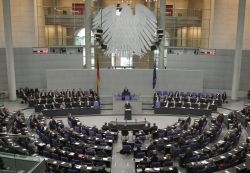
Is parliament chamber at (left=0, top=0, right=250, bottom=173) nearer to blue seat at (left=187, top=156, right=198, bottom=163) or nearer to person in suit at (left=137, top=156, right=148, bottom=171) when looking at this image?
blue seat at (left=187, top=156, right=198, bottom=163)

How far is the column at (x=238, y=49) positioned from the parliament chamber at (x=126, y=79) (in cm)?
10

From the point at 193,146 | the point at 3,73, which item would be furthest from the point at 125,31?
the point at 3,73

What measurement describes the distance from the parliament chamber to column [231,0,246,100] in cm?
10

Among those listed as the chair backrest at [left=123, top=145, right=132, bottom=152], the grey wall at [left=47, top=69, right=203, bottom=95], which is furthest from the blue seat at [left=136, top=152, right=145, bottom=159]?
the grey wall at [left=47, top=69, right=203, bottom=95]

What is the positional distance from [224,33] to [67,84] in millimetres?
A: 18058

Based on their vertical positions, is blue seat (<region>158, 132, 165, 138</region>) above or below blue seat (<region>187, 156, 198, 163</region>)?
above

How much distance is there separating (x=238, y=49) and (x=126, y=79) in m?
11.7

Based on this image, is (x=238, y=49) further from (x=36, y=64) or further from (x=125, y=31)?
(x=36, y=64)

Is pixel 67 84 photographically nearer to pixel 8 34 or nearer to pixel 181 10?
pixel 8 34

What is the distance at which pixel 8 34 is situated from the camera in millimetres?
31531

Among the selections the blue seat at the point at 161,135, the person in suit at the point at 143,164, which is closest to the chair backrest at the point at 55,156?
the person in suit at the point at 143,164

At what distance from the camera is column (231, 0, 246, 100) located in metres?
31.7

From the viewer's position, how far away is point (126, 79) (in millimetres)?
33969

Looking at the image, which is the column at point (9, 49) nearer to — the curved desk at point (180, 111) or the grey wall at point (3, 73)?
the grey wall at point (3, 73)
